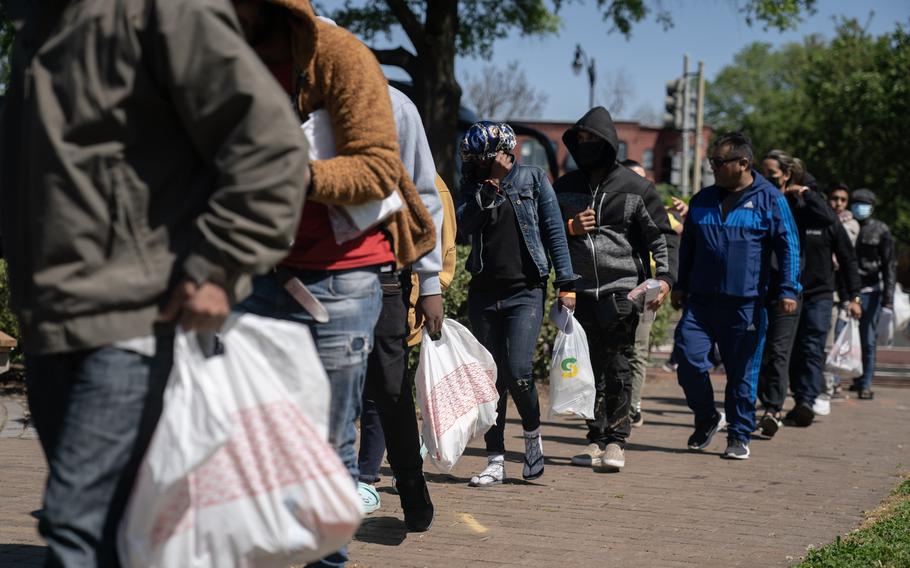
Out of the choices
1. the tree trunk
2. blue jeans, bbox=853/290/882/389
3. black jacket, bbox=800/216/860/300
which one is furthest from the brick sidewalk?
the tree trunk

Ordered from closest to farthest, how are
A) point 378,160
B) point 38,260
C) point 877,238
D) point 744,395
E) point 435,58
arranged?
point 38,260 < point 378,160 < point 744,395 < point 877,238 < point 435,58

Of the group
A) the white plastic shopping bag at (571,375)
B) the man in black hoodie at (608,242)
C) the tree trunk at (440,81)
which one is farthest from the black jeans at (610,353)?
the tree trunk at (440,81)

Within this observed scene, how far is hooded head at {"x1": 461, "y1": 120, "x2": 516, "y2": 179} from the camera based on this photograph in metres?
6.82

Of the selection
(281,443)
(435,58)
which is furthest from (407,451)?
(435,58)

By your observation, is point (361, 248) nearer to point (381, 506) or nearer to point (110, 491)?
point (110, 491)

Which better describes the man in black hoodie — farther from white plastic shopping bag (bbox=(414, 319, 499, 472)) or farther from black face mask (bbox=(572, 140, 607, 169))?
white plastic shopping bag (bbox=(414, 319, 499, 472))

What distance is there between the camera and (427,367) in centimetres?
573

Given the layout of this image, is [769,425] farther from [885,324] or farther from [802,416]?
[885,324]

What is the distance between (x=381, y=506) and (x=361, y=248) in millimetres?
2631

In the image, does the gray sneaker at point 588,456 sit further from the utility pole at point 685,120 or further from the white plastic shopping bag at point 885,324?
the utility pole at point 685,120

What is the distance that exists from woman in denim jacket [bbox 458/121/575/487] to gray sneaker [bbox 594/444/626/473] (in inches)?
22.0

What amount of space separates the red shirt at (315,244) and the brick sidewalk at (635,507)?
1.75 m

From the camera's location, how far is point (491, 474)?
685 centimetres

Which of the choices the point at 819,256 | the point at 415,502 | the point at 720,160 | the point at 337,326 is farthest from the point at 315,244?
the point at 819,256
